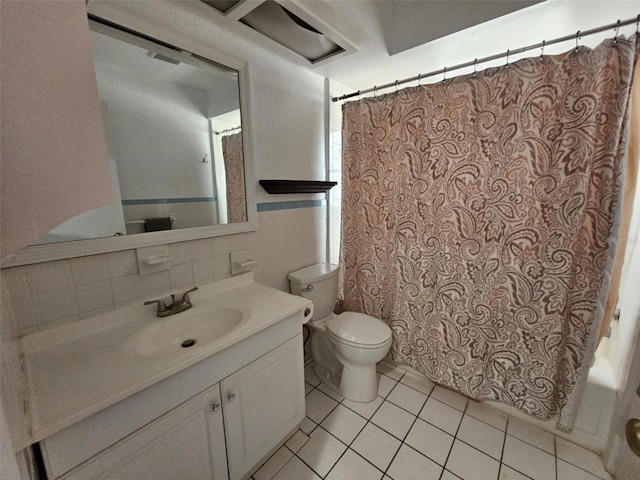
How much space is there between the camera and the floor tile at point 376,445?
1.28 metres

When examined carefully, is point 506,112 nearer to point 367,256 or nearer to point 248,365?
point 367,256

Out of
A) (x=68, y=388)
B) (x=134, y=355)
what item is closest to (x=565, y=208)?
(x=134, y=355)

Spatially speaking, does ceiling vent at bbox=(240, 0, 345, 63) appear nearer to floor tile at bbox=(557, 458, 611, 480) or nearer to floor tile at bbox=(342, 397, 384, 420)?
floor tile at bbox=(342, 397, 384, 420)

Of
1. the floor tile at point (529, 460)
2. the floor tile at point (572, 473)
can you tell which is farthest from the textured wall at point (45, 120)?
the floor tile at point (572, 473)

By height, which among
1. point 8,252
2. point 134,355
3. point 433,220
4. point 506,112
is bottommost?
point 134,355

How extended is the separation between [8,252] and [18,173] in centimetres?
10

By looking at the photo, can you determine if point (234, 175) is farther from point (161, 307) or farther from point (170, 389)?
point (170, 389)

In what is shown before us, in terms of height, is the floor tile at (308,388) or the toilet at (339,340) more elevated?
the toilet at (339,340)

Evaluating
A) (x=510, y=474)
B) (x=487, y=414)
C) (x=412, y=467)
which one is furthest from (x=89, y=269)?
(x=487, y=414)

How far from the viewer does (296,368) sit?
1270 mm

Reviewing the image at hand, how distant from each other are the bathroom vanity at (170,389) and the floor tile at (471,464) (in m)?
0.79

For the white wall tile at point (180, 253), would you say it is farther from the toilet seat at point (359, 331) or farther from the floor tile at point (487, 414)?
the floor tile at point (487, 414)

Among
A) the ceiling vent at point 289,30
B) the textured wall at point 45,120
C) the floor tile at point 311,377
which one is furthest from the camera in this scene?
the floor tile at point 311,377

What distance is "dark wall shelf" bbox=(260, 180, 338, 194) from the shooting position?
1504 mm
